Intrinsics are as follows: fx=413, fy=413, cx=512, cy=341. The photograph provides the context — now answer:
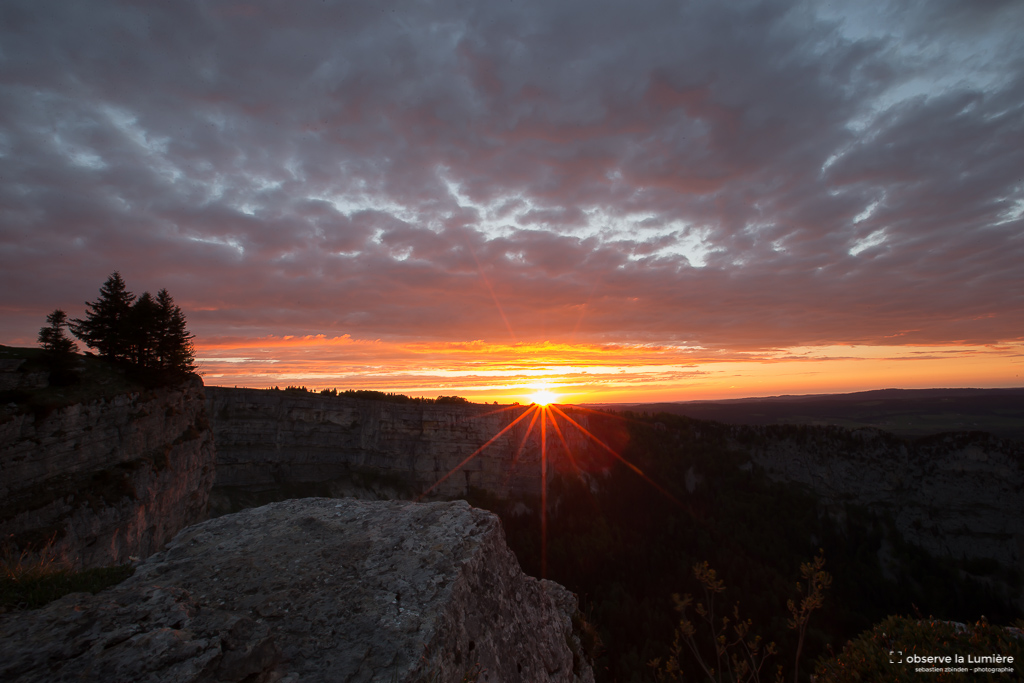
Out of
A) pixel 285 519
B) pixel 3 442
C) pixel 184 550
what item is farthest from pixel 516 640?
pixel 3 442

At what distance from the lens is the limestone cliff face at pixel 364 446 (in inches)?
1901

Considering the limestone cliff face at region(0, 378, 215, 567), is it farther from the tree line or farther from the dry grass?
the dry grass

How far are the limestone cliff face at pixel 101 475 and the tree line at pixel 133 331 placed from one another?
2392mm

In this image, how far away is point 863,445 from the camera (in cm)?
6297

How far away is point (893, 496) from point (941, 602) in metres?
13.0

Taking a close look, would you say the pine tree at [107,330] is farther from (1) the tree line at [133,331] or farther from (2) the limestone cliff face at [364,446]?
(2) the limestone cliff face at [364,446]

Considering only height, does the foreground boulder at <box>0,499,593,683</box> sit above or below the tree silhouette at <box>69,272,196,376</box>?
below

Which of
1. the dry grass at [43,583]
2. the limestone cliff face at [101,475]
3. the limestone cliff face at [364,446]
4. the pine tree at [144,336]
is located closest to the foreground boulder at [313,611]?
the dry grass at [43,583]

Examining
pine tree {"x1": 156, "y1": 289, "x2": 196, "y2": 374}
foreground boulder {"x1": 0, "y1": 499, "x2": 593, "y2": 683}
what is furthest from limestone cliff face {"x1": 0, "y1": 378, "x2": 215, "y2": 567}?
foreground boulder {"x1": 0, "y1": 499, "x2": 593, "y2": 683}

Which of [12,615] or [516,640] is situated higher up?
[12,615]

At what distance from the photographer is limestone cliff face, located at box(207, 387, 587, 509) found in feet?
158

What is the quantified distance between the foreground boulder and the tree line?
29.6 m

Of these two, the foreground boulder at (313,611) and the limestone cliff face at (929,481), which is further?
the limestone cliff face at (929,481)

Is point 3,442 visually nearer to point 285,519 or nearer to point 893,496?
point 285,519
